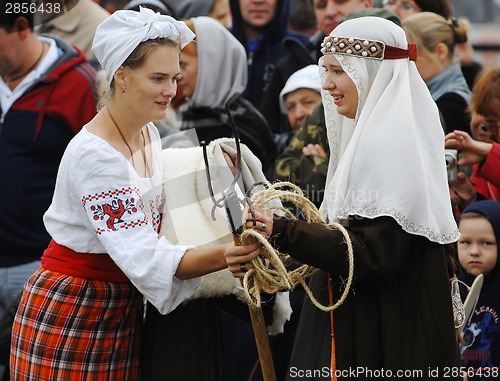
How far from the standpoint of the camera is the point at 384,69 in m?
4.03

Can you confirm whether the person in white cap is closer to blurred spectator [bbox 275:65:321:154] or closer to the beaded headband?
the beaded headband

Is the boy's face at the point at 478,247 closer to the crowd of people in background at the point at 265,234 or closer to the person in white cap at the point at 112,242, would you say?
Result: the crowd of people in background at the point at 265,234

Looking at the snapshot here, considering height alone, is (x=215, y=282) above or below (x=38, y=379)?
above

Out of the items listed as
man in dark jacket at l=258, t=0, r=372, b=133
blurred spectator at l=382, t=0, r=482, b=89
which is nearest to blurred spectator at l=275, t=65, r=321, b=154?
man in dark jacket at l=258, t=0, r=372, b=133

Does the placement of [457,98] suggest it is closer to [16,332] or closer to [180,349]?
[180,349]

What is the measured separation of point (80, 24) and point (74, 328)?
3714 millimetres

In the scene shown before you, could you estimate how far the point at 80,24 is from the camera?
7363 mm

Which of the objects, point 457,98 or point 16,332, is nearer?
point 16,332

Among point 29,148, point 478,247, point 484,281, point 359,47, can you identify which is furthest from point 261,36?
point 359,47

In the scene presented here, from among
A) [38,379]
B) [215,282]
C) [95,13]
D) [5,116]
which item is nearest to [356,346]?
[215,282]

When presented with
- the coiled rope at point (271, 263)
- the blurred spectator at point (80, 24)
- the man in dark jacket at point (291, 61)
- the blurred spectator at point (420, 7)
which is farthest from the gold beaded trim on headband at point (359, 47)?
the blurred spectator at point (80, 24)

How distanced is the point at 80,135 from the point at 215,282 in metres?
0.83

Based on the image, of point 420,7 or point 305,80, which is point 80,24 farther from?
point 420,7

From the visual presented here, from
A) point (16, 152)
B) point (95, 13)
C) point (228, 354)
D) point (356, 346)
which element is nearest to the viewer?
point (356, 346)
